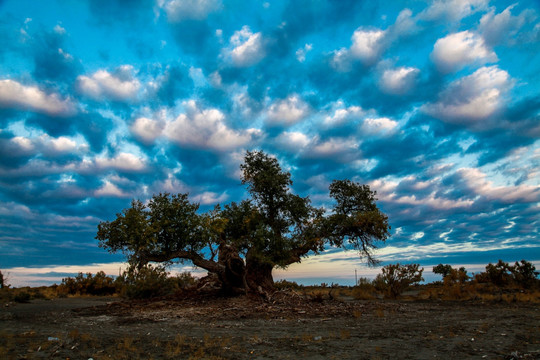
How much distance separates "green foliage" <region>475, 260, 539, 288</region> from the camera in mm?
32084

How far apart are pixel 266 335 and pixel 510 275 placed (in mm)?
31996

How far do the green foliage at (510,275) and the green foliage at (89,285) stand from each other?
3957 centimetres

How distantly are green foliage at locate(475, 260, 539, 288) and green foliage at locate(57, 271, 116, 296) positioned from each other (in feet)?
130

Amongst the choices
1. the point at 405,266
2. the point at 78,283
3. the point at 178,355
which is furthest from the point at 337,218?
the point at 78,283

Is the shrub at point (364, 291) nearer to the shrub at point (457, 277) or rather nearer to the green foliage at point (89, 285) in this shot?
the shrub at point (457, 277)

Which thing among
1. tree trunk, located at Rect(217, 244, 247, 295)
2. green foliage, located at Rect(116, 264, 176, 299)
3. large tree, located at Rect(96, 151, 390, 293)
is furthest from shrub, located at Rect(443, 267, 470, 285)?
green foliage, located at Rect(116, 264, 176, 299)

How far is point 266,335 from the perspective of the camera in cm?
1193

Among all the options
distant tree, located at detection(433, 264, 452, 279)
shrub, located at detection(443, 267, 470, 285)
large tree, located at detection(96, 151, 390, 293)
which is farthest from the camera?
distant tree, located at detection(433, 264, 452, 279)

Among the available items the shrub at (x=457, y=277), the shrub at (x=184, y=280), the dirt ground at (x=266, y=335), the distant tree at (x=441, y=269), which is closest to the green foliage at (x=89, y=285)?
the shrub at (x=184, y=280)

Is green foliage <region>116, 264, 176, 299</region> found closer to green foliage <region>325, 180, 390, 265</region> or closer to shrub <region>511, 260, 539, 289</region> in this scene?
green foliage <region>325, 180, 390, 265</region>

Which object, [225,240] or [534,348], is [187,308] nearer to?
[225,240]

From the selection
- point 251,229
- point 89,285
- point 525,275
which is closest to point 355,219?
point 251,229

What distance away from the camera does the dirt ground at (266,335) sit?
908 centimetres

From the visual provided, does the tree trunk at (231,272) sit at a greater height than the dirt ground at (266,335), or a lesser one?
greater
